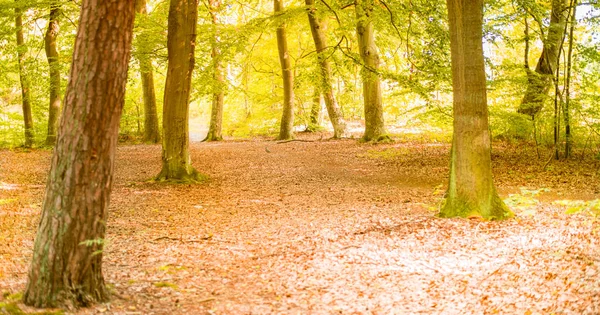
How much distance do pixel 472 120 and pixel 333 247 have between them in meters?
2.96

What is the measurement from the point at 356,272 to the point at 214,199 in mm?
5395

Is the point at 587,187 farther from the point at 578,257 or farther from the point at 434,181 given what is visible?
the point at 578,257

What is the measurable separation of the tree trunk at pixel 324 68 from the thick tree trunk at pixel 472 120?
23.9ft

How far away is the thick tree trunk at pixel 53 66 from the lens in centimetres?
1734

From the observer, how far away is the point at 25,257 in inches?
234

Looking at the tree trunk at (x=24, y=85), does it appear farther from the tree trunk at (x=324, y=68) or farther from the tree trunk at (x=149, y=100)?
the tree trunk at (x=324, y=68)

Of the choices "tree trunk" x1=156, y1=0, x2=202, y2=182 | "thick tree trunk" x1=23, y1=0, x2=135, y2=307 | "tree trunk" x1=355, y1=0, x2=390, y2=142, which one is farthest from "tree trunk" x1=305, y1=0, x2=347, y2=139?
"thick tree trunk" x1=23, y1=0, x2=135, y2=307

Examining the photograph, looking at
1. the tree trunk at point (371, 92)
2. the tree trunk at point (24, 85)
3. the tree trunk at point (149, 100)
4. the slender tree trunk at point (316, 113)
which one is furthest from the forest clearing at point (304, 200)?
the slender tree trunk at point (316, 113)

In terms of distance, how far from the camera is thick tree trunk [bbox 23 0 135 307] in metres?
4.03

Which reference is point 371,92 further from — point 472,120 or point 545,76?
point 472,120

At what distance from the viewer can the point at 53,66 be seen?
55.2ft

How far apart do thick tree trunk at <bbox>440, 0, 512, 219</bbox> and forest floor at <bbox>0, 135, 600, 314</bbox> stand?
369mm

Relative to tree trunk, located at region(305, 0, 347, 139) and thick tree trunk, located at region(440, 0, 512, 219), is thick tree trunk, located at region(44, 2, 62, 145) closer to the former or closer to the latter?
tree trunk, located at region(305, 0, 347, 139)

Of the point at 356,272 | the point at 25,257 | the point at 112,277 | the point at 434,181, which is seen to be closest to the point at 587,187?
the point at 434,181
